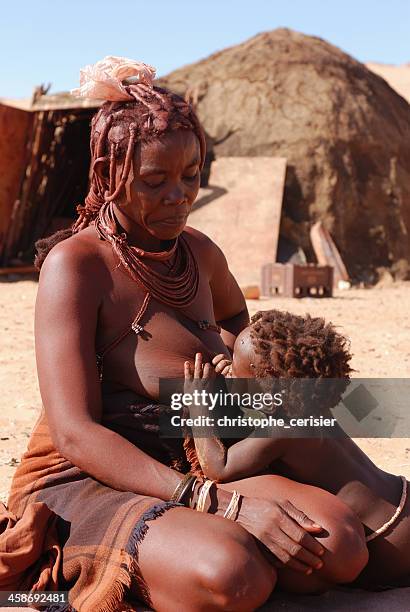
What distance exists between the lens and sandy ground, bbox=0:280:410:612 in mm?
2760

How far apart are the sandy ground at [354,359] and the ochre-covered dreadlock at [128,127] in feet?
4.65

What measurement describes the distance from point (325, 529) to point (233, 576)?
0.35 metres

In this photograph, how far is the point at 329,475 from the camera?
2.78 metres

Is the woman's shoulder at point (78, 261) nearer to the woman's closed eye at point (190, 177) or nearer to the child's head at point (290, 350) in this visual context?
the woman's closed eye at point (190, 177)

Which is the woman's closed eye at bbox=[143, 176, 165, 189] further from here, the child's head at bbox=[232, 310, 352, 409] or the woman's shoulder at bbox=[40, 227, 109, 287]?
the child's head at bbox=[232, 310, 352, 409]

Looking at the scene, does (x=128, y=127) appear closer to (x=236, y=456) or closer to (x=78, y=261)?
(x=78, y=261)

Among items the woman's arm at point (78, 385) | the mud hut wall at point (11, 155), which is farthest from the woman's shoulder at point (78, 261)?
the mud hut wall at point (11, 155)

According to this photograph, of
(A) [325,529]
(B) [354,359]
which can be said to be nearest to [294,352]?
(A) [325,529]

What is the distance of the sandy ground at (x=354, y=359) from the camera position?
9.05ft

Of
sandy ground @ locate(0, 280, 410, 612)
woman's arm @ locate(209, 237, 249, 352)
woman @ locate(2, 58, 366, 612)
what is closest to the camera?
woman @ locate(2, 58, 366, 612)

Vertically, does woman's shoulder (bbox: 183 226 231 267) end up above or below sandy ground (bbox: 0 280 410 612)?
above

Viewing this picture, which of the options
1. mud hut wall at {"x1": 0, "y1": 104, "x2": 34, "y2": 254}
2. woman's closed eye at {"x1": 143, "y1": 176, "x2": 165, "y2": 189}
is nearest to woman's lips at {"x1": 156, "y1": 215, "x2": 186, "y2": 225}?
woman's closed eye at {"x1": 143, "y1": 176, "x2": 165, "y2": 189}

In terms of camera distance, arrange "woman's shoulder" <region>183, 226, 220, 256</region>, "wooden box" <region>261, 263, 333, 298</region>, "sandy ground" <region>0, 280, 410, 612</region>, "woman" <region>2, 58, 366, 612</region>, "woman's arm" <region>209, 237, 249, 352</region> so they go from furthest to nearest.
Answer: "wooden box" <region>261, 263, 333, 298</region> → "woman's arm" <region>209, 237, 249, 352</region> → "woman's shoulder" <region>183, 226, 220, 256</region> → "sandy ground" <region>0, 280, 410, 612</region> → "woman" <region>2, 58, 366, 612</region>

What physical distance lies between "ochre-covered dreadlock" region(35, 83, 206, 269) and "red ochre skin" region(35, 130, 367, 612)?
4cm
